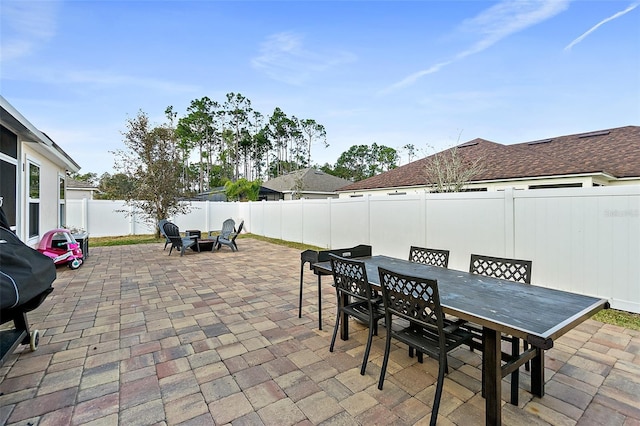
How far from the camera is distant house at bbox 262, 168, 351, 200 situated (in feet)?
65.9

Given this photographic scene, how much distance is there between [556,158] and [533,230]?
7105 mm

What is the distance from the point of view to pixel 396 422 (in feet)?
5.88

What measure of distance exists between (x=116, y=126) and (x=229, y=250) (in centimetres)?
743

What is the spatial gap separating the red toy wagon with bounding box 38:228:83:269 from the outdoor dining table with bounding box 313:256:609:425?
7302 millimetres

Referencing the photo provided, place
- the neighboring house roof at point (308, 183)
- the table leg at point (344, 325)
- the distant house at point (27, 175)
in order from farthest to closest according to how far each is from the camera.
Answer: the neighboring house roof at point (308, 183)
the distant house at point (27, 175)
the table leg at point (344, 325)

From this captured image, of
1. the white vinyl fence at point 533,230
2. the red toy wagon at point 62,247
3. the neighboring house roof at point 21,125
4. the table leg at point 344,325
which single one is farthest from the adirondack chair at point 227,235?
the table leg at point 344,325

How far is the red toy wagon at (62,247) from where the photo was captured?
6.23m

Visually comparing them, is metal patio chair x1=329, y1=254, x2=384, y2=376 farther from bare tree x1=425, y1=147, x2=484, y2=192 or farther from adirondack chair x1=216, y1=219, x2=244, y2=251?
bare tree x1=425, y1=147, x2=484, y2=192

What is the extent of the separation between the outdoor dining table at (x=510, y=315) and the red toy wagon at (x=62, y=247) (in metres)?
7.30

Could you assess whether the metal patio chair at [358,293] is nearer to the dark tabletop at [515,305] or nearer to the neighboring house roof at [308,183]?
the dark tabletop at [515,305]

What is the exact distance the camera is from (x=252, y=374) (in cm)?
237

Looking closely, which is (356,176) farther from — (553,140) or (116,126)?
(116,126)

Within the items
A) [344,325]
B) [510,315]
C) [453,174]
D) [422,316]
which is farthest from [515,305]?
[453,174]

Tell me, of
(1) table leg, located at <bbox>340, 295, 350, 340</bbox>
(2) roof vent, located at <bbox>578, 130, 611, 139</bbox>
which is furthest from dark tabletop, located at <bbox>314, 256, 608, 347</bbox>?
(2) roof vent, located at <bbox>578, 130, 611, 139</bbox>
